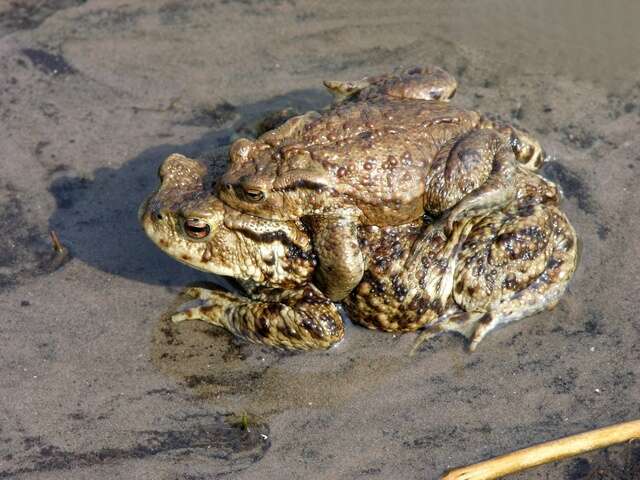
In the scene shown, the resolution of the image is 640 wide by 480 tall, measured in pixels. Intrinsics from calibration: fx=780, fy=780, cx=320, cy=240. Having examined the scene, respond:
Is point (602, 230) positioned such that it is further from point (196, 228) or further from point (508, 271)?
point (196, 228)

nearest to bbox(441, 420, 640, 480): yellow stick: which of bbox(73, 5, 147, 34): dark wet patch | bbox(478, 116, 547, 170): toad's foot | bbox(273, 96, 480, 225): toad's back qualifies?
bbox(273, 96, 480, 225): toad's back

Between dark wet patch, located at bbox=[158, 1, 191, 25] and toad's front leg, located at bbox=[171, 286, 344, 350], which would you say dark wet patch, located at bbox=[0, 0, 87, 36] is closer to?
dark wet patch, located at bbox=[158, 1, 191, 25]

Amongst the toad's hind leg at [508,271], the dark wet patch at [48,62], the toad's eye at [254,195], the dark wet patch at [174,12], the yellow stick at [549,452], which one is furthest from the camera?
the dark wet patch at [174,12]

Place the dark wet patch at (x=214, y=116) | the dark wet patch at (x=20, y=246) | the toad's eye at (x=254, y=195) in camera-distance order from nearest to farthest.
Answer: the toad's eye at (x=254, y=195) → the dark wet patch at (x=20, y=246) → the dark wet patch at (x=214, y=116)

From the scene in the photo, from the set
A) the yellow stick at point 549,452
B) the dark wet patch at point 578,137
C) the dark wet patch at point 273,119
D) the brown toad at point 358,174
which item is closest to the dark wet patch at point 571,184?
the dark wet patch at point 578,137

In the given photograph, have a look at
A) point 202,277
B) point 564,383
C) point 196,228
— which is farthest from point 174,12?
point 564,383

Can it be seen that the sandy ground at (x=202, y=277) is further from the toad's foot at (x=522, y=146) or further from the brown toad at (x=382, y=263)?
the toad's foot at (x=522, y=146)
